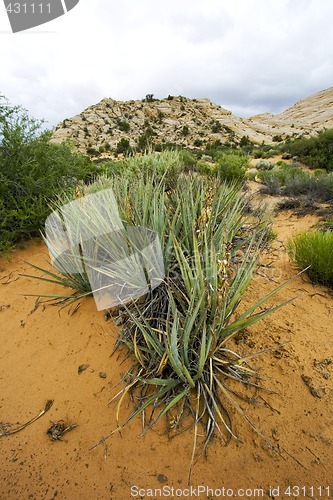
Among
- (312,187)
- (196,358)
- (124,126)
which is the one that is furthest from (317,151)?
(124,126)

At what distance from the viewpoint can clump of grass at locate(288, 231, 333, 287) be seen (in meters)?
2.66

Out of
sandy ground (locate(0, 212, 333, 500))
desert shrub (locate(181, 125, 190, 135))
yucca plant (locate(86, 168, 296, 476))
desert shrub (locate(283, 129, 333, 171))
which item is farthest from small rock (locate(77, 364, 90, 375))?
desert shrub (locate(181, 125, 190, 135))

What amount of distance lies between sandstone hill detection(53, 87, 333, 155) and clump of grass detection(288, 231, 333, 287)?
111 ft

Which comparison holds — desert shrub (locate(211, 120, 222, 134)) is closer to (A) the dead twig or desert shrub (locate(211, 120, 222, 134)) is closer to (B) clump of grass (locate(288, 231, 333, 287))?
(B) clump of grass (locate(288, 231, 333, 287))

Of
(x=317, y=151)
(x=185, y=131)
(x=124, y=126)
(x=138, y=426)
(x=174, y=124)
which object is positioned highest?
(x=124, y=126)

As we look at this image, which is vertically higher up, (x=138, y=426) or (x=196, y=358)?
(x=196, y=358)

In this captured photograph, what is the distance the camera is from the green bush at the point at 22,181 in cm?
399

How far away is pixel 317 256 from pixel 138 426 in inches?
91.0

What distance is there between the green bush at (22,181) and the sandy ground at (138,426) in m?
2.09

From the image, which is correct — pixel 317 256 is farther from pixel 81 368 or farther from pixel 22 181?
pixel 22 181

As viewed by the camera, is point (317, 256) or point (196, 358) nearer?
point (196, 358)

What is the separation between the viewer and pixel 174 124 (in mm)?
44781

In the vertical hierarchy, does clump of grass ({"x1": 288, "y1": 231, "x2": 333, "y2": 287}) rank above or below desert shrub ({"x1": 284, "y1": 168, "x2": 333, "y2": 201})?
above

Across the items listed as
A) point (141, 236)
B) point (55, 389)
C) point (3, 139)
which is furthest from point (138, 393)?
point (3, 139)
